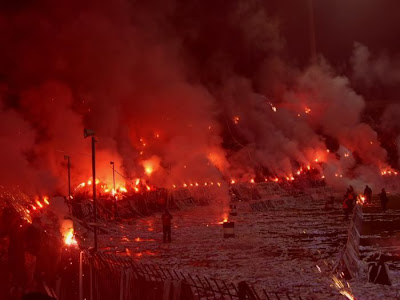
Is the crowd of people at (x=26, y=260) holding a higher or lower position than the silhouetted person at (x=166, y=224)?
lower

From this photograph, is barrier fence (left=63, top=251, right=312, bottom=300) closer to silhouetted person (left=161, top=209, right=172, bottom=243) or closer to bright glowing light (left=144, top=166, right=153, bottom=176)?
silhouetted person (left=161, top=209, right=172, bottom=243)

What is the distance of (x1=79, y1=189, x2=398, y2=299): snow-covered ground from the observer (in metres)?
7.87

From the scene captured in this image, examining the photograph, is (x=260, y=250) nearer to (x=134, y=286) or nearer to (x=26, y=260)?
(x=26, y=260)

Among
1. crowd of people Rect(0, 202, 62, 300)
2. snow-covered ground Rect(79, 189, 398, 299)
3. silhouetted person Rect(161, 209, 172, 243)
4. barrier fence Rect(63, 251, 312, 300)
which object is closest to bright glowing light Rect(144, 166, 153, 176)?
snow-covered ground Rect(79, 189, 398, 299)

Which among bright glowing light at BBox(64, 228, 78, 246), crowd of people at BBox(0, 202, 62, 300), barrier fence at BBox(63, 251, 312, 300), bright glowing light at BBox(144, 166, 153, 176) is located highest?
bright glowing light at BBox(144, 166, 153, 176)

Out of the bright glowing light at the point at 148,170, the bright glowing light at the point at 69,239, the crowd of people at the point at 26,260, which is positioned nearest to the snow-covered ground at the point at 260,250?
the bright glowing light at the point at 69,239

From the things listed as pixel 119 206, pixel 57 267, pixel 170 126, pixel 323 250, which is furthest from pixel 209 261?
pixel 170 126

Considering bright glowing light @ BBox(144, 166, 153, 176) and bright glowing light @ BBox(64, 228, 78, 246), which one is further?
bright glowing light @ BBox(144, 166, 153, 176)

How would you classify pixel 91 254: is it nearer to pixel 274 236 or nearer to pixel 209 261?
pixel 209 261

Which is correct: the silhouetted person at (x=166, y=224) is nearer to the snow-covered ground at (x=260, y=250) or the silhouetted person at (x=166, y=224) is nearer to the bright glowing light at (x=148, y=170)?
the snow-covered ground at (x=260, y=250)

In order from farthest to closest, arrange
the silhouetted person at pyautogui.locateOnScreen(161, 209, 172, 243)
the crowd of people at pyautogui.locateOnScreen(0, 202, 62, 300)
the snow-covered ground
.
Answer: the silhouetted person at pyautogui.locateOnScreen(161, 209, 172, 243) → the snow-covered ground → the crowd of people at pyautogui.locateOnScreen(0, 202, 62, 300)

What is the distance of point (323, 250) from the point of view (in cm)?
1107

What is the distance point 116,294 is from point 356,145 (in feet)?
146

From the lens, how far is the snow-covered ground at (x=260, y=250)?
7867mm
